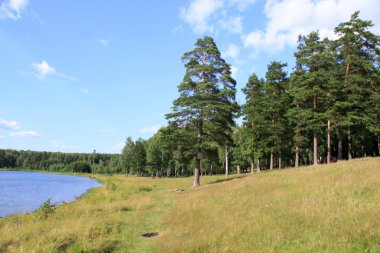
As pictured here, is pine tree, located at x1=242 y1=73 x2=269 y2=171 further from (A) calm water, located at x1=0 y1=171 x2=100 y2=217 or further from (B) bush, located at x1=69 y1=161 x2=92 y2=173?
(B) bush, located at x1=69 y1=161 x2=92 y2=173

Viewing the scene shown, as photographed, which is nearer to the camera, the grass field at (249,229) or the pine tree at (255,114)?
the grass field at (249,229)

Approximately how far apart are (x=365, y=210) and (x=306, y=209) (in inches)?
75.7

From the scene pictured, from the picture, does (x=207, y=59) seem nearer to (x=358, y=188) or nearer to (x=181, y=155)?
(x=181, y=155)

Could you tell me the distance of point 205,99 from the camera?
3025 centimetres

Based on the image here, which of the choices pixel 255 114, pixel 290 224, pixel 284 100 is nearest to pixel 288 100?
pixel 284 100

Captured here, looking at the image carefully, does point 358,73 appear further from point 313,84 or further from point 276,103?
point 276,103

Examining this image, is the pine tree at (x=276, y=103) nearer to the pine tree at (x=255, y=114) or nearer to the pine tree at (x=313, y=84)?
the pine tree at (x=255, y=114)

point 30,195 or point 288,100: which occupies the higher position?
point 288,100

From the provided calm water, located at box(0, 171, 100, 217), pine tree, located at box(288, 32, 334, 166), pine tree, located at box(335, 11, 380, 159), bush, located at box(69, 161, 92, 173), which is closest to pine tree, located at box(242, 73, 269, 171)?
pine tree, located at box(288, 32, 334, 166)

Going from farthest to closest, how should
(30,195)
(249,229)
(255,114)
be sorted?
(255,114)
(30,195)
(249,229)

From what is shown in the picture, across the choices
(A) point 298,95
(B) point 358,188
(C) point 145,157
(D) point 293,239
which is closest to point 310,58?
(A) point 298,95

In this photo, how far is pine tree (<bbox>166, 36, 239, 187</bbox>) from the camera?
2939 cm

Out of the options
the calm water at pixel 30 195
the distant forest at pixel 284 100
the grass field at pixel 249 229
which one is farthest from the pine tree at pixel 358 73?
the calm water at pixel 30 195

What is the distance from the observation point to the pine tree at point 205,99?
29391 mm
